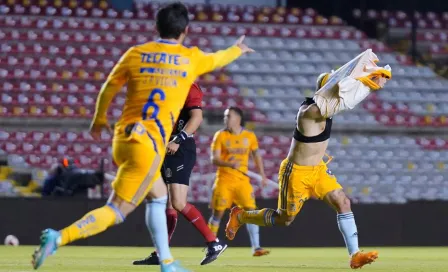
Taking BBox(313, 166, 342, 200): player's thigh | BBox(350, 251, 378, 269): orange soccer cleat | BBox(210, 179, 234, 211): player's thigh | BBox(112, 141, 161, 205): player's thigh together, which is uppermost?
BBox(112, 141, 161, 205): player's thigh

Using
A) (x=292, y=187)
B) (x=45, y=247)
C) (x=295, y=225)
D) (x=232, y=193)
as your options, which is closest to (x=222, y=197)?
(x=232, y=193)

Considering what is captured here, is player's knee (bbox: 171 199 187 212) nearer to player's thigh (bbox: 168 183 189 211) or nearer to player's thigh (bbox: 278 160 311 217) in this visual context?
player's thigh (bbox: 168 183 189 211)

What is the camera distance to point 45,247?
641cm

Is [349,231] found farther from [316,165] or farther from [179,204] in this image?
[179,204]

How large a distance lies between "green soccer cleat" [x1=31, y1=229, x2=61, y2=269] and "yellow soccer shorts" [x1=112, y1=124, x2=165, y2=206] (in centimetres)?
50

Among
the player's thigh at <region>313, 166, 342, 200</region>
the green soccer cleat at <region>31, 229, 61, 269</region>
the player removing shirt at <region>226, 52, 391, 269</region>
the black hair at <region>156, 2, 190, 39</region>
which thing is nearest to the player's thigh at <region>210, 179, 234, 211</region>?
the player removing shirt at <region>226, 52, 391, 269</region>

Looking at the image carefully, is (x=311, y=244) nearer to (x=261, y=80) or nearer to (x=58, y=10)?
(x=261, y=80)

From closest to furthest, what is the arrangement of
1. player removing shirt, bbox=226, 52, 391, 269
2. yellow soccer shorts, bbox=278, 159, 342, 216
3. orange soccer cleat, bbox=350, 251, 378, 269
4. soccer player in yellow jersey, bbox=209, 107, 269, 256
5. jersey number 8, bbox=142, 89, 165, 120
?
jersey number 8, bbox=142, 89, 165, 120 → orange soccer cleat, bbox=350, 251, 378, 269 → player removing shirt, bbox=226, 52, 391, 269 → yellow soccer shorts, bbox=278, 159, 342, 216 → soccer player in yellow jersey, bbox=209, 107, 269, 256

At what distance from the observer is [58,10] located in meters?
21.7

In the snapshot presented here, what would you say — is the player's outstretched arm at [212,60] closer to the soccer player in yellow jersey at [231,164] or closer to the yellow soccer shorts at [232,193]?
the soccer player in yellow jersey at [231,164]

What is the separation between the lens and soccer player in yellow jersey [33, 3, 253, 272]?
21.8 ft

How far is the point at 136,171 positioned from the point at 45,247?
74cm

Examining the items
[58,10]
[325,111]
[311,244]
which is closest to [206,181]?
[311,244]

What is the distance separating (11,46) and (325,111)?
12464 mm
